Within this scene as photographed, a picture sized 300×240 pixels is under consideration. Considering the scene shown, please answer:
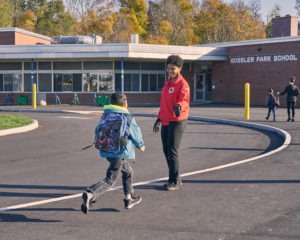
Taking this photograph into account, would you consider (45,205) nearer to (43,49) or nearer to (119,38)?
(43,49)

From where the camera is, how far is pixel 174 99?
738 cm

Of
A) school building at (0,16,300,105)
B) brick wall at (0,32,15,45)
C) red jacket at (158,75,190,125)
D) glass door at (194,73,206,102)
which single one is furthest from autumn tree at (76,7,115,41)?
red jacket at (158,75,190,125)

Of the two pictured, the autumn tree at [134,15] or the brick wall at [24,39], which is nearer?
the brick wall at [24,39]

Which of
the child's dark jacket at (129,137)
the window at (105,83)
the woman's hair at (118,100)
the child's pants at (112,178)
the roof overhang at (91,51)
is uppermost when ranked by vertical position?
the roof overhang at (91,51)

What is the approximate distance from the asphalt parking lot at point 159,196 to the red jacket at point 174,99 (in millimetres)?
1122

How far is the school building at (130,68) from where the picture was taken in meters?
34.3

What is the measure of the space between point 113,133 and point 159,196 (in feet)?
4.96

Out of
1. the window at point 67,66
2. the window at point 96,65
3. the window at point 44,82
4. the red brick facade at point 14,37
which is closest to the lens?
the window at point 96,65

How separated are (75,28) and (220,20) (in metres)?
18.1

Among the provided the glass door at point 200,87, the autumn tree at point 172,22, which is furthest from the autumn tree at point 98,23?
the glass door at point 200,87

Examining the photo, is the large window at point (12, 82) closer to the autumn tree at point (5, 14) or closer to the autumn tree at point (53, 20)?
the autumn tree at point (5, 14)

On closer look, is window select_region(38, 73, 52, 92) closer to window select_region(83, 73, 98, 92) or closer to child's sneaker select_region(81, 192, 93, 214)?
window select_region(83, 73, 98, 92)

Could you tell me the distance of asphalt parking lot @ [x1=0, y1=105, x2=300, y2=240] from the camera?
5.49 m

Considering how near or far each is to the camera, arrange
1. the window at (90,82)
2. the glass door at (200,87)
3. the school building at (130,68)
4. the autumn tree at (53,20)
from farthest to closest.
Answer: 1. the autumn tree at (53,20)
2. the glass door at (200,87)
3. the window at (90,82)
4. the school building at (130,68)
